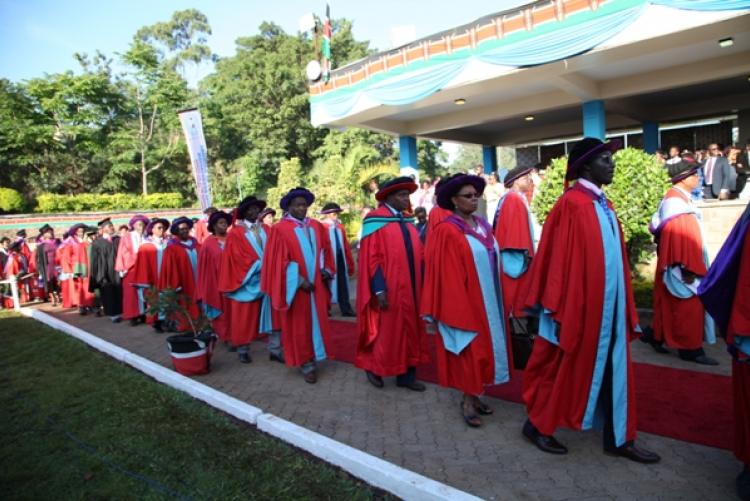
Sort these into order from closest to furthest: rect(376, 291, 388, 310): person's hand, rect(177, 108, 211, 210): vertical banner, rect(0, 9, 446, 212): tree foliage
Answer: rect(376, 291, 388, 310): person's hand → rect(177, 108, 211, 210): vertical banner → rect(0, 9, 446, 212): tree foliage

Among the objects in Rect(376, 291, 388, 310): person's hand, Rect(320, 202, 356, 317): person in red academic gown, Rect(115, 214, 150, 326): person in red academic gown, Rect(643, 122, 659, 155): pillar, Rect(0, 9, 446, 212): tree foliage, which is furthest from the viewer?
Rect(0, 9, 446, 212): tree foliage

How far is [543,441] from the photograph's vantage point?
3594 mm

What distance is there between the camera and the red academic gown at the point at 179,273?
779cm

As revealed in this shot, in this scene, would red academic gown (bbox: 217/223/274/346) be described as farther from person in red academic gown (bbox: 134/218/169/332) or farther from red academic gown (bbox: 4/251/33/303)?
red academic gown (bbox: 4/251/33/303)

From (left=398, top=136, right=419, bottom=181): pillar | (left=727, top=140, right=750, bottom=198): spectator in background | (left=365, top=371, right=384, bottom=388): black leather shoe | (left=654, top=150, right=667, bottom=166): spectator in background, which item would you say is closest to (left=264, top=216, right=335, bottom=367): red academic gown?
(left=365, top=371, right=384, bottom=388): black leather shoe

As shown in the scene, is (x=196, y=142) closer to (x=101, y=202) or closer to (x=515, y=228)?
(x=515, y=228)

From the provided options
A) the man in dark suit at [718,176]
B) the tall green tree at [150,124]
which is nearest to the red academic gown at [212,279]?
the man in dark suit at [718,176]

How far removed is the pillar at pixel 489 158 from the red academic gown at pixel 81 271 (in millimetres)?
15714

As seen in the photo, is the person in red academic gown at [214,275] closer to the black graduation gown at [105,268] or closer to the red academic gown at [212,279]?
the red academic gown at [212,279]

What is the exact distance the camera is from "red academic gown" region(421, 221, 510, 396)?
3953 mm

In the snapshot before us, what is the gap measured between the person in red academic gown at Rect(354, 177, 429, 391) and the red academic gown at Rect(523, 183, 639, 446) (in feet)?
5.45

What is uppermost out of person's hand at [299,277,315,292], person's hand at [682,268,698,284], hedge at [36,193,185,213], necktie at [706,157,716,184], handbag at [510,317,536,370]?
hedge at [36,193,185,213]

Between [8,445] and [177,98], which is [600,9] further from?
[177,98]

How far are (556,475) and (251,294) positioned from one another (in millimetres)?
4392
